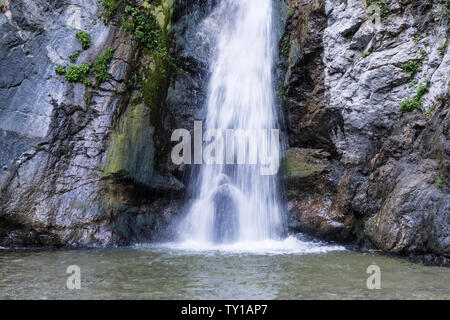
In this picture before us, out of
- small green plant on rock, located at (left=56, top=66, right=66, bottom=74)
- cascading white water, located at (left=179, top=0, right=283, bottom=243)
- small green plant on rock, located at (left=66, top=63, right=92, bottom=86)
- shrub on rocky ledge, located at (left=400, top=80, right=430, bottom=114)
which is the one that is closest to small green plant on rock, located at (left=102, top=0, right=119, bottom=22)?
small green plant on rock, located at (left=66, top=63, right=92, bottom=86)

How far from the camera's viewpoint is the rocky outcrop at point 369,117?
281 inches

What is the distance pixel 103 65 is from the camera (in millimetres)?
9422

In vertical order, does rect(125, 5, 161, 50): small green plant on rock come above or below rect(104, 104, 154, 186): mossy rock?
above

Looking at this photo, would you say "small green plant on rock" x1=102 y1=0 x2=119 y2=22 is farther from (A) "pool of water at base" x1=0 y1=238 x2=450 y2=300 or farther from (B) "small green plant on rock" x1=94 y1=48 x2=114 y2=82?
(A) "pool of water at base" x1=0 y1=238 x2=450 y2=300

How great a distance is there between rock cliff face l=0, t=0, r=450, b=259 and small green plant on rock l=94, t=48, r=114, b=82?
72 mm

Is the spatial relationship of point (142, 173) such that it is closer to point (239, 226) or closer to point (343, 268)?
point (239, 226)

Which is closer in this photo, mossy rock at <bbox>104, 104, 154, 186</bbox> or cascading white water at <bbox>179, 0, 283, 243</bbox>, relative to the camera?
mossy rock at <bbox>104, 104, 154, 186</bbox>

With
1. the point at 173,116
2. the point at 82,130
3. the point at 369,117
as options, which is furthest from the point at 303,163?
the point at 82,130

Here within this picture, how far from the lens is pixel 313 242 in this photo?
346 inches

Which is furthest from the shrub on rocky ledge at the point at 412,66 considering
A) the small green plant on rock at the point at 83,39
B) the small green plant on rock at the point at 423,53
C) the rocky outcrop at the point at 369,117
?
the small green plant on rock at the point at 83,39

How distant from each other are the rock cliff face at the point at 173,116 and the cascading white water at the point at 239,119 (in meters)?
0.48

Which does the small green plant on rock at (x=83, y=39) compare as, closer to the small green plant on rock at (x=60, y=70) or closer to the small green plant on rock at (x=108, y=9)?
the small green plant on rock at (x=108, y=9)

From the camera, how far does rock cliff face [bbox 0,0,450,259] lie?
798 centimetres
